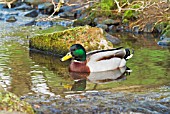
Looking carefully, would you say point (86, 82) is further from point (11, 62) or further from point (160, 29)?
point (160, 29)

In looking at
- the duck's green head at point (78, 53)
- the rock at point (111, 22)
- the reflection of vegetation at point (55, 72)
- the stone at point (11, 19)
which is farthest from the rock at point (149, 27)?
the duck's green head at point (78, 53)

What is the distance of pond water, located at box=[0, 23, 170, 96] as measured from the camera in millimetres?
8797

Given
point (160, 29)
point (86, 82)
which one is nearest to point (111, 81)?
point (86, 82)

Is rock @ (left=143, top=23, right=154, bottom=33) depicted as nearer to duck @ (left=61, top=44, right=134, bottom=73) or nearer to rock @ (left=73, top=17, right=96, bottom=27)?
rock @ (left=73, top=17, right=96, bottom=27)

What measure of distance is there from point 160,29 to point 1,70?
28.6ft

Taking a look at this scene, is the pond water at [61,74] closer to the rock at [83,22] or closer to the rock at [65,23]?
the rock at [83,22]

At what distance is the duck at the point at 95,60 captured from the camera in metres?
10.4

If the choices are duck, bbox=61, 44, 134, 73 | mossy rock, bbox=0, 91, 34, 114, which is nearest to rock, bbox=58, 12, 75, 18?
duck, bbox=61, 44, 134, 73

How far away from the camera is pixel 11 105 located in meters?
5.83

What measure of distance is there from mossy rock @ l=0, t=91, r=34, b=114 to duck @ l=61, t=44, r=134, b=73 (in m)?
4.39

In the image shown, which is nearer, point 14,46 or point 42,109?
point 42,109

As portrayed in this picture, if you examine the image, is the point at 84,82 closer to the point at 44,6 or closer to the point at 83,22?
the point at 83,22

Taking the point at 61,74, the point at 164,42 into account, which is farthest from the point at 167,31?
the point at 61,74

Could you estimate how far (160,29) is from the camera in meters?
17.7
